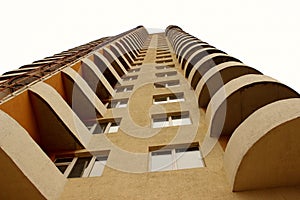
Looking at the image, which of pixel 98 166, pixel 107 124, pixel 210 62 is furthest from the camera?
pixel 210 62

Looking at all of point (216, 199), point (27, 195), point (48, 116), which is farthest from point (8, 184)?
point (216, 199)

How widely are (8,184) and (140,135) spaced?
14.8 ft

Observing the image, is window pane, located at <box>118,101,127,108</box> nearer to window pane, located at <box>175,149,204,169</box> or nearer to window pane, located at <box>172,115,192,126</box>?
window pane, located at <box>172,115,192,126</box>

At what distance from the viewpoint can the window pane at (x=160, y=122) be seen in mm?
9979

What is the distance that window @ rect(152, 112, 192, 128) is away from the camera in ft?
32.9

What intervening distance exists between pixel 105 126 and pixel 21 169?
533 cm

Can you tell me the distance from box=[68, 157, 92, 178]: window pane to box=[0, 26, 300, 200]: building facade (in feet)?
0.10

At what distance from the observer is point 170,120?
34.0 ft

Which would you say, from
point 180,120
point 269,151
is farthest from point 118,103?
point 269,151

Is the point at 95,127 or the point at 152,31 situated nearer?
the point at 95,127

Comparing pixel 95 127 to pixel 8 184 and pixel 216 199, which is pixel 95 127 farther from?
pixel 216 199

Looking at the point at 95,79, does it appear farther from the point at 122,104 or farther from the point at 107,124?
the point at 107,124

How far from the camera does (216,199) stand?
5641 mm

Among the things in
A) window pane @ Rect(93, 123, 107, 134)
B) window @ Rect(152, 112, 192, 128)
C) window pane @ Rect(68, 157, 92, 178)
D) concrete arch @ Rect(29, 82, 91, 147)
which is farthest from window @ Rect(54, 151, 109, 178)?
window @ Rect(152, 112, 192, 128)
